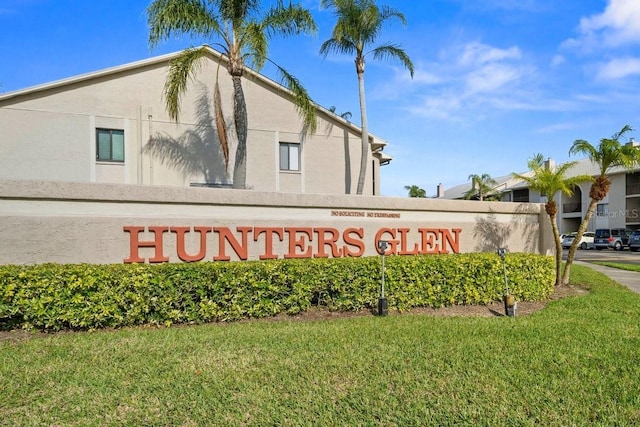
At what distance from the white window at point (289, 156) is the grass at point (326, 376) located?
40.5 feet

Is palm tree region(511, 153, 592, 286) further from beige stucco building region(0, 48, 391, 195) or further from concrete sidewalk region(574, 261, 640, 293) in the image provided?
beige stucco building region(0, 48, 391, 195)

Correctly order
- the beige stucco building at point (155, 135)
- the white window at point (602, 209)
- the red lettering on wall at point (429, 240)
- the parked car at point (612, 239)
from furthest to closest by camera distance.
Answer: the white window at point (602, 209) → the parked car at point (612, 239) → the beige stucco building at point (155, 135) → the red lettering on wall at point (429, 240)

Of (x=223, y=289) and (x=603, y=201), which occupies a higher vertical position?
(x=603, y=201)

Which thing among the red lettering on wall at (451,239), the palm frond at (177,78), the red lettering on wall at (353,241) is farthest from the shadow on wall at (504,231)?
the palm frond at (177,78)

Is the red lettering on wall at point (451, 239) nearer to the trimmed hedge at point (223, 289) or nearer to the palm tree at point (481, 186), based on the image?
the trimmed hedge at point (223, 289)

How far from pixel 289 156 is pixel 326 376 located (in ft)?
48.8

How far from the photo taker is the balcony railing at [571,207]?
4537 cm

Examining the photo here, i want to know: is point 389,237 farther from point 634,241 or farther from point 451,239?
point 634,241

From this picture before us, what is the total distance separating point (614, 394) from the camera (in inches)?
170

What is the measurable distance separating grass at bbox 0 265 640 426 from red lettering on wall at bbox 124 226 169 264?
2.18 meters

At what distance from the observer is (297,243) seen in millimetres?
10250

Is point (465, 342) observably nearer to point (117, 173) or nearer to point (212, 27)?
point (212, 27)

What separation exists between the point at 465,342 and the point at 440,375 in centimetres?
148

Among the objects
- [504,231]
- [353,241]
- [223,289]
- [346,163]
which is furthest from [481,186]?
[223,289]
